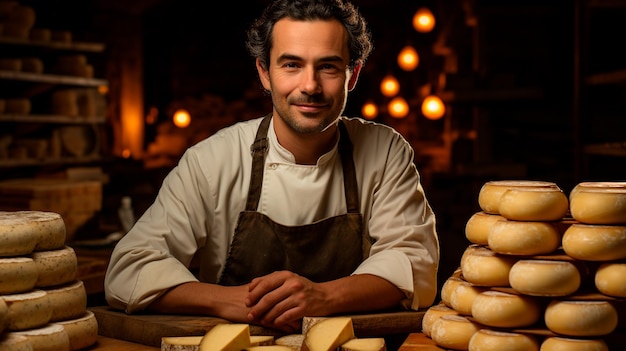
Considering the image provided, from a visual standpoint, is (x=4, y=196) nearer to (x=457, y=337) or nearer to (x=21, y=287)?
(x=21, y=287)

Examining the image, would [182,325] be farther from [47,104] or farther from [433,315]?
[47,104]

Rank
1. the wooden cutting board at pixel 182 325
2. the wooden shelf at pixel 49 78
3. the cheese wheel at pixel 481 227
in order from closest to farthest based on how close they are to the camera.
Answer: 1. the cheese wheel at pixel 481 227
2. the wooden cutting board at pixel 182 325
3. the wooden shelf at pixel 49 78

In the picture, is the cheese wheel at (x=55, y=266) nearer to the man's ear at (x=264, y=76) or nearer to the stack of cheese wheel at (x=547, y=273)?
the stack of cheese wheel at (x=547, y=273)

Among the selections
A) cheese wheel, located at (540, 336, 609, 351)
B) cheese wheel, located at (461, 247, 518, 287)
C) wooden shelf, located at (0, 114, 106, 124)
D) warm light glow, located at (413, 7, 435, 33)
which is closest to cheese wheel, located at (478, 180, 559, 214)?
cheese wheel, located at (461, 247, 518, 287)

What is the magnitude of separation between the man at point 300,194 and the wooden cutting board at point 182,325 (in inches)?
6.4

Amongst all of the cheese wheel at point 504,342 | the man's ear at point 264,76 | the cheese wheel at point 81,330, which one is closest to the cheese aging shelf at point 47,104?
the man's ear at point 264,76

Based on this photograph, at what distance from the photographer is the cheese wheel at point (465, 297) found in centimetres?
223

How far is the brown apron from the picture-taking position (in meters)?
3.17

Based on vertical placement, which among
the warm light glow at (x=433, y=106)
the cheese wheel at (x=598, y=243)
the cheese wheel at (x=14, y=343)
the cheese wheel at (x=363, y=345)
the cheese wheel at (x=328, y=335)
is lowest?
the cheese wheel at (x=363, y=345)

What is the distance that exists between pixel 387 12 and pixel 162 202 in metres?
10.1

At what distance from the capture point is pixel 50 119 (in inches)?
306

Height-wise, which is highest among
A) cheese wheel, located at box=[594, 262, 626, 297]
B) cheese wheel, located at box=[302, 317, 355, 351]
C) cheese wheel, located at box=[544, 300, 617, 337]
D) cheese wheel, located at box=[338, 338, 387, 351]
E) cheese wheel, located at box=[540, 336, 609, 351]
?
cheese wheel, located at box=[594, 262, 626, 297]

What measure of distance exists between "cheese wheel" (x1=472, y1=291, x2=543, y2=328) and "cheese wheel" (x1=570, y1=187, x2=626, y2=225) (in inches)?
9.2

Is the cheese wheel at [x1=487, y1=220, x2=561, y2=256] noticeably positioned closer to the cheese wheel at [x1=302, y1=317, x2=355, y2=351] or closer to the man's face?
the cheese wheel at [x1=302, y1=317, x2=355, y2=351]
